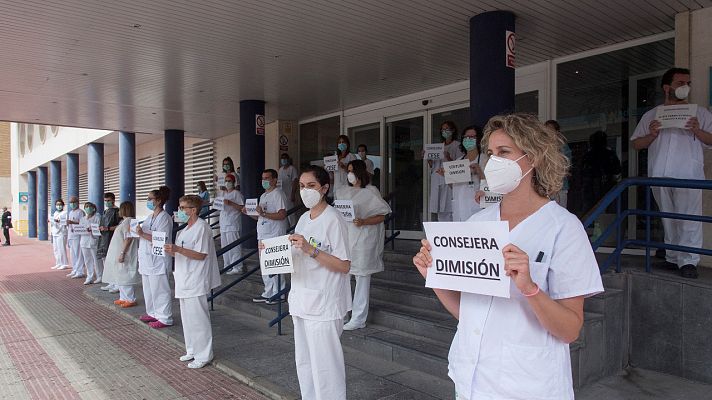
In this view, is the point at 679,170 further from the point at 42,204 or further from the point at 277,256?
the point at 42,204

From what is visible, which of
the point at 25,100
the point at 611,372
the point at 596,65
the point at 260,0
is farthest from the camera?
the point at 25,100

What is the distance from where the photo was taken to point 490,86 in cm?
595

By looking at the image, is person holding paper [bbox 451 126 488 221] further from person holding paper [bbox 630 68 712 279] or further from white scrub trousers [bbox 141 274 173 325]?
white scrub trousers [bbox 141 274 173 325]

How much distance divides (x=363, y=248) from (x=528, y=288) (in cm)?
430

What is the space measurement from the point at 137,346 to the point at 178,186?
9.54m

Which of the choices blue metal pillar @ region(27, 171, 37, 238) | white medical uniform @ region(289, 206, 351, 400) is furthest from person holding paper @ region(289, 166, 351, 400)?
blue metal pillar @ region(27, 171, 37, 238)

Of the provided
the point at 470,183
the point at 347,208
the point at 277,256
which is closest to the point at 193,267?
the point at 347,208

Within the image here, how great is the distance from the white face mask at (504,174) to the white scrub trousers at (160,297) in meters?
6.40

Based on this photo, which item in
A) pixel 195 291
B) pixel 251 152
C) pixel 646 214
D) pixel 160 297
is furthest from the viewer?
pixel 251 152

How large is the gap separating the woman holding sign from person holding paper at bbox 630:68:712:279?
377 centimetres

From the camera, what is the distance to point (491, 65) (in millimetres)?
5910

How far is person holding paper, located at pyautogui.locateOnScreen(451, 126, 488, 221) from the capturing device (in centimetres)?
555

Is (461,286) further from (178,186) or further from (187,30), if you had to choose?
(178,186)

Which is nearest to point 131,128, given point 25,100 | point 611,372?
point 25,100
